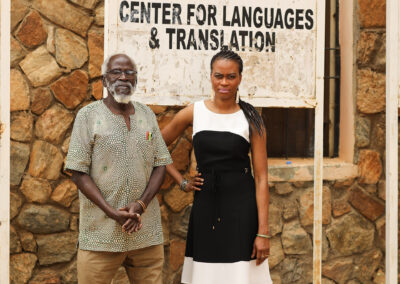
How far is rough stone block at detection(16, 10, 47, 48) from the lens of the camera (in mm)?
4398

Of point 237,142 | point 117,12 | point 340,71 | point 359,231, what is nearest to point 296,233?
point 359,231

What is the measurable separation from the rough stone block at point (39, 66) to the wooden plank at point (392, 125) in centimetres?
242

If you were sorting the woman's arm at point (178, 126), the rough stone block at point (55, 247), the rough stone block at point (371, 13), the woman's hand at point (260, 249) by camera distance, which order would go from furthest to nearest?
the rough stone block at point (371, 13), the rough stone block at point (55, 247), the woman's arm at point (178, 126), the woman's hand at point (260, 249)

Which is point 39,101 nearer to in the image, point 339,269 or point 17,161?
point 17,161

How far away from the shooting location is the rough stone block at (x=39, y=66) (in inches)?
174

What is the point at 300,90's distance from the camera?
12.3 feet

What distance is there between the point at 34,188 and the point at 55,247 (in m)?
0.48

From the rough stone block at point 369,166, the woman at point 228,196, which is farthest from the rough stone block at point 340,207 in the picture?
the woman at point 228,196

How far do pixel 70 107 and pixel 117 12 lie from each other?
1.17 metres

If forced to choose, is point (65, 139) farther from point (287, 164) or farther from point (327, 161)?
point (327, 161)

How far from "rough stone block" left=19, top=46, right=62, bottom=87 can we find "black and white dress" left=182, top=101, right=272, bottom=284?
5.41 ft

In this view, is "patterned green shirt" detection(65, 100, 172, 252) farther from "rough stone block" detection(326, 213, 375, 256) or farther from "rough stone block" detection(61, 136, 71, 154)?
"rough stone block" detection(326, 213, 375, 256)

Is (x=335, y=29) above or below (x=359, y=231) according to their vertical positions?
above

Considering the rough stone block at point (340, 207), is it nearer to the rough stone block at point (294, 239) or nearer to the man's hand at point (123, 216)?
the rough stone block at point (294, 239)
